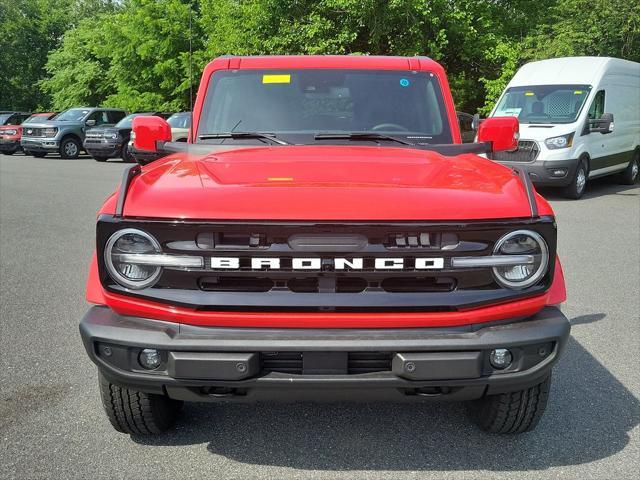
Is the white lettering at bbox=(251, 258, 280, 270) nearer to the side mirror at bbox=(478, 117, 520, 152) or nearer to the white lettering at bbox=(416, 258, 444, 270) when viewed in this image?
the white lettering at bbox=(416, 258, 444, 270)

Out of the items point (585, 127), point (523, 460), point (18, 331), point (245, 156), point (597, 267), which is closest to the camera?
point (523, 460)

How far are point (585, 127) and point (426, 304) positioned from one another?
1145cm

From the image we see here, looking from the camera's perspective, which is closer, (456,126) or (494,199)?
(494,199)

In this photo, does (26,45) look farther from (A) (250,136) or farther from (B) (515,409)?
(B) (515,409)

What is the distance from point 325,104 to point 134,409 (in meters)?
2.04

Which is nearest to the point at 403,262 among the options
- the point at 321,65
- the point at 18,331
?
the point at 321,65

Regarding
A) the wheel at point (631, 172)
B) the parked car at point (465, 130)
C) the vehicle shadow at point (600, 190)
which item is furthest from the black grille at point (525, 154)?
the parked car at point (465, 130)

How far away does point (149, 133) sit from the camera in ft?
13.2

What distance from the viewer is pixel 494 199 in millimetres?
2689

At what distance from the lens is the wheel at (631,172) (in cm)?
1548

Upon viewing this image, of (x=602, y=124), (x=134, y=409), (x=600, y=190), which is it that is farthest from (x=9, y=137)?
(x=134, y=409)

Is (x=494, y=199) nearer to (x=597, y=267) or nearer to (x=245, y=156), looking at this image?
(x=245, y=156)

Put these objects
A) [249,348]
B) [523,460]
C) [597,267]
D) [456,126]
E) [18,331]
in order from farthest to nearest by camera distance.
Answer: [597,267], [18,331], [456,126], [523,460], [249,348]

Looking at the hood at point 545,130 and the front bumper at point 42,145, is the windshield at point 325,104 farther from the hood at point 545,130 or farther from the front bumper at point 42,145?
the front bumper at point 42,145
